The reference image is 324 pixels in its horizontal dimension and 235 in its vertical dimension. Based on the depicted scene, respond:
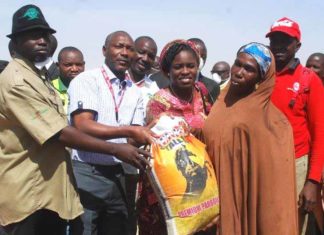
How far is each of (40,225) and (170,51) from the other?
4.51ft

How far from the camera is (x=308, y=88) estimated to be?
166 inches

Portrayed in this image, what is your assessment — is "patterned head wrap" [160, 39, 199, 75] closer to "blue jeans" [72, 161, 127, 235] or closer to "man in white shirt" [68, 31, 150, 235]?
"man in white shirt" [68, 31, 150, 235]

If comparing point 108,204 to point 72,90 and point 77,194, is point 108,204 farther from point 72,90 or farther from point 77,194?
point 72,90

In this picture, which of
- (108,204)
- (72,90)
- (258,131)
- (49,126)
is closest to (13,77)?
(49,126)

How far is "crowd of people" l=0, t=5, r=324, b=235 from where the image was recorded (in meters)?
3.28

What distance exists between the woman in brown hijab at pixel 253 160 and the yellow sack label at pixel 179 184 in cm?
30

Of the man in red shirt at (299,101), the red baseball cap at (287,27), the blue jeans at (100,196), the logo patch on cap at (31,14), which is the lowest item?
the blue jeans at (100,196)

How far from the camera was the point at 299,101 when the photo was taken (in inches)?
166

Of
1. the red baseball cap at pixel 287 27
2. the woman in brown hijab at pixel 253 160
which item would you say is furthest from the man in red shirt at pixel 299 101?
the woman in brown hijab at pixel 253 160

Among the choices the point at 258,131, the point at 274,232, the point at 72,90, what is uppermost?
the point at 72,90

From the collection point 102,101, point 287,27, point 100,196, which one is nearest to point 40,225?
point 100,196

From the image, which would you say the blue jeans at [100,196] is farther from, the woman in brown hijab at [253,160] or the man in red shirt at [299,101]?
the man in red shirt at [299,101]

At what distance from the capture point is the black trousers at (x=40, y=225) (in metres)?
3.31

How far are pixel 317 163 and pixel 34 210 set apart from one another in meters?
2.11
